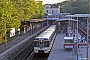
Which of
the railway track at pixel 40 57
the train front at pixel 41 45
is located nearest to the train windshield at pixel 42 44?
the train front at pixel 41 45

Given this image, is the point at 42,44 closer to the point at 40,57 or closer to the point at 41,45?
the point at 41,45

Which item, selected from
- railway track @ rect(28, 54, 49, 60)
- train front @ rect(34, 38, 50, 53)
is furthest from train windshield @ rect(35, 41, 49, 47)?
railway track @ rect(28, 54, 49, 60)

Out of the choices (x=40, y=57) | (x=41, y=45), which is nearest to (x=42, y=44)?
(x=41, y=45)

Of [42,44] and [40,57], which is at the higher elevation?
[42,44]

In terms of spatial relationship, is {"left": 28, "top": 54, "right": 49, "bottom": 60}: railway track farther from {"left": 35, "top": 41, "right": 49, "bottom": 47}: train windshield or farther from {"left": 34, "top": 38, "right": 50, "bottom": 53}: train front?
{"left": 35, "top": 41, "right": 49, "bottom": 47}: train windshield

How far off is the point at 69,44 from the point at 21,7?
2619cm

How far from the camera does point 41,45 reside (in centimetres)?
2822

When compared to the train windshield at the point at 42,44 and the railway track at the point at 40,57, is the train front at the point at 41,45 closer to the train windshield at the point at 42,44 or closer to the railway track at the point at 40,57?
the train windshield at the point at 42,44

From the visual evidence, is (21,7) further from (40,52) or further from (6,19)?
(40,52)

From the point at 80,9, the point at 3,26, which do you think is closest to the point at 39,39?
the point at 3,26

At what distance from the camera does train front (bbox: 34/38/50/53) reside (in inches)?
1101

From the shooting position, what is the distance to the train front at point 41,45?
28.0m

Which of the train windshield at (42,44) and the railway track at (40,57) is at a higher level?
the train windshield at (42,44)

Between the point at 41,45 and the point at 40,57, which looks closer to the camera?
the point at 41,45
